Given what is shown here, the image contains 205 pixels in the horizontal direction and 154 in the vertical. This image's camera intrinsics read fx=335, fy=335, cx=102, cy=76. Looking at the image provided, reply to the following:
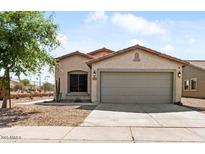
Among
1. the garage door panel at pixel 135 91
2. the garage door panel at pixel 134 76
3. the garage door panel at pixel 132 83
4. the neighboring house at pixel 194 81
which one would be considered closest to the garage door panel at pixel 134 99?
the garage door panel at pixel 135 91

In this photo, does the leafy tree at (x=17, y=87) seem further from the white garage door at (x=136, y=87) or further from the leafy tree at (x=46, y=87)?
the white garage door at (x=136, y=87)

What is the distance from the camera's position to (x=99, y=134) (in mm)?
9180

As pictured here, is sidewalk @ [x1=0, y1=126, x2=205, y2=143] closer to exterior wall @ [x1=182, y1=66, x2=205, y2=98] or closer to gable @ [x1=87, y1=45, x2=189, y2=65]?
gable @ [x1=87, y1=45, x2=189, y2=65]

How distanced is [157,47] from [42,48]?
9248 millimetres

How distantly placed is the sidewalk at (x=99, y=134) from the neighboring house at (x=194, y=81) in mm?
21274

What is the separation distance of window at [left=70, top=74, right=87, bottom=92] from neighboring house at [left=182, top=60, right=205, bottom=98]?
39.3 feet

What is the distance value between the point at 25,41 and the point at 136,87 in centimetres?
877

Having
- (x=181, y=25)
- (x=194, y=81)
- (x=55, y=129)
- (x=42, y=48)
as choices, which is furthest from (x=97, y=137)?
(x=194, y=81)

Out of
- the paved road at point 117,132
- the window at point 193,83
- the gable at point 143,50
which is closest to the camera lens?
the paved road at point 117,132

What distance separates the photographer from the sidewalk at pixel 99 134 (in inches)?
331

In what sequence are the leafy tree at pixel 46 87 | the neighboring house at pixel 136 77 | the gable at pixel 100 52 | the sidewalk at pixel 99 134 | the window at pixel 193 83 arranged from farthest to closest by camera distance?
1. the leafy tree at pixel 46 87
2. the window at pixel 193 83
3. the gable at pixel 100 52
4. the neighboring house at pixel 136 77
5. the sidewalk at pixel 99 134

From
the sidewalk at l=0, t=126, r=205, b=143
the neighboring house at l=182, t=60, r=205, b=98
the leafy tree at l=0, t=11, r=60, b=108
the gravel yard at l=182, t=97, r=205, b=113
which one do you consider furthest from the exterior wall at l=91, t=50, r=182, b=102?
the neighboring house at l=182, t=60, r=205, b=98
